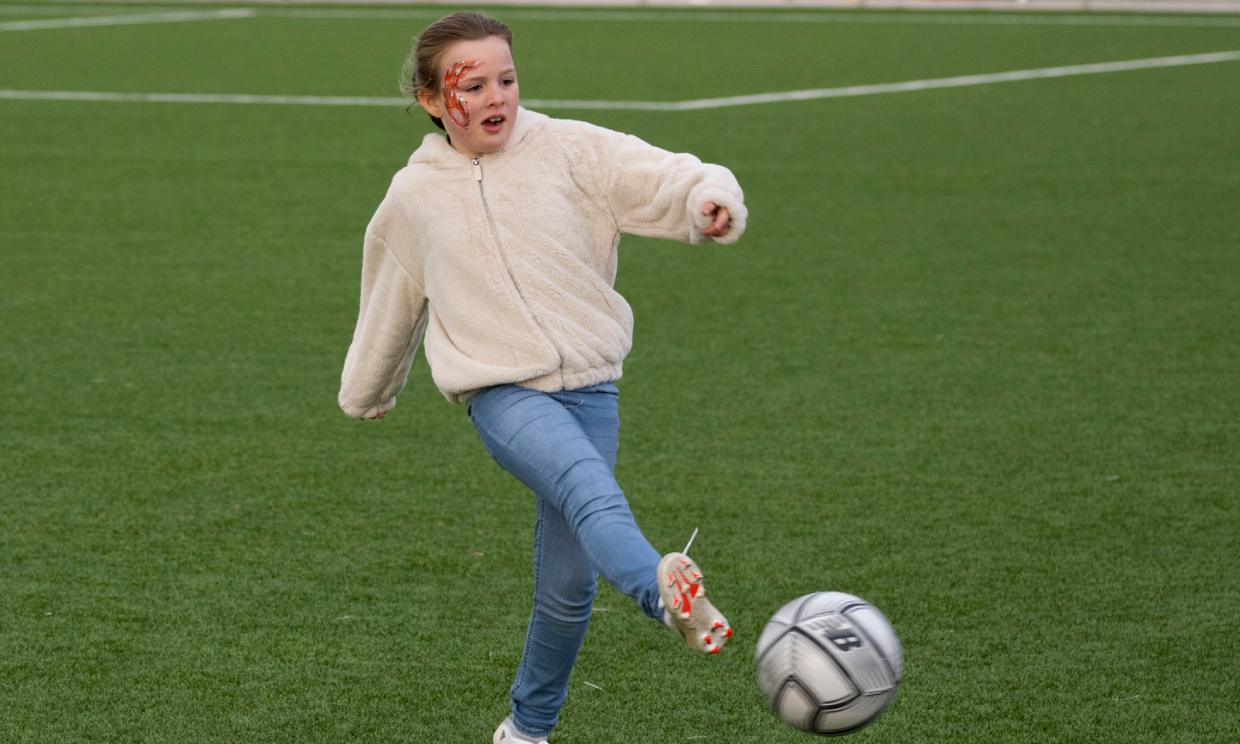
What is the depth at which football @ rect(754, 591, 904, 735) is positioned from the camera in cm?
320

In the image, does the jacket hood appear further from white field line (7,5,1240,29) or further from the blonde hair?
white field line (7,5,1240,29)

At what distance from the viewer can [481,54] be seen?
3.43 metres

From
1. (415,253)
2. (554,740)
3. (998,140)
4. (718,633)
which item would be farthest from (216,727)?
(998,140)

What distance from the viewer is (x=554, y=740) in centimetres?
396

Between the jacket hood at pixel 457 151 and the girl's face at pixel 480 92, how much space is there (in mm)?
25

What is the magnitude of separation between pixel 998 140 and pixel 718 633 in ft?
37.5

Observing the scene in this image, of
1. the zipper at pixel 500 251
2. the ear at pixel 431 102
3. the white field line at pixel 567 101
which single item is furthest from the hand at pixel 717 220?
the white field line at pixel 567 101

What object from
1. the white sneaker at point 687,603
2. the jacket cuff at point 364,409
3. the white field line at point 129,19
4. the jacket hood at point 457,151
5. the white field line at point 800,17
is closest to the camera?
the white sneaker at point 687,603

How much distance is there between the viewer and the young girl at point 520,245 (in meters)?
3.37

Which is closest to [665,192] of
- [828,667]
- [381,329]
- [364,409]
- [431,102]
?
[431,102]

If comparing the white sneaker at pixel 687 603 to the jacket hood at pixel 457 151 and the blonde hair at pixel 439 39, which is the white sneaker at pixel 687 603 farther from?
the blonde hair at pixel 439 39

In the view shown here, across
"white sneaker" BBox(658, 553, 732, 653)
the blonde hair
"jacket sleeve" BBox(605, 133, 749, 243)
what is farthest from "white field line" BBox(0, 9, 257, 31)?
"white sneaker" BBox(658, 553, 732, 653)

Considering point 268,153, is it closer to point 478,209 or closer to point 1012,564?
point 1012,564

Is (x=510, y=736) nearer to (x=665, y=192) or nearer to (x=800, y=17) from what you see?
(x=665, y=192)
